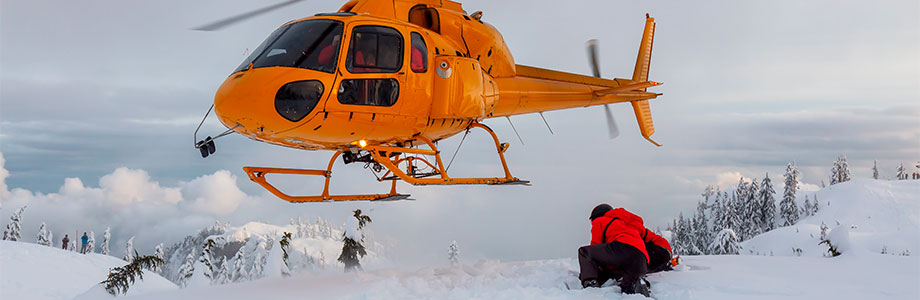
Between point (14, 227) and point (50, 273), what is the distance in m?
22.3

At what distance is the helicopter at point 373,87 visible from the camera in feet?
23.3

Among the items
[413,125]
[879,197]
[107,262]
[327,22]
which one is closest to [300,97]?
[327,22]

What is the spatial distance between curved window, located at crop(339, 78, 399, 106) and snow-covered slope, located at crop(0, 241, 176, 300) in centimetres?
1570

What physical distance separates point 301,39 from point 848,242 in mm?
9229

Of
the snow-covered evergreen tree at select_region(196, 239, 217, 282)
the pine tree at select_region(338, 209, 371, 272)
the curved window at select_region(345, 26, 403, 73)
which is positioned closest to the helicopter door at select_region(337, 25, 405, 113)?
the curved window at select_region(345, 26, 403, 73)

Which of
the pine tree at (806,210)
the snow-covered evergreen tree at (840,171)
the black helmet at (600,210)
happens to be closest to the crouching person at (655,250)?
the black helmet at (600,210)

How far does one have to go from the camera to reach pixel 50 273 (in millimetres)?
22531

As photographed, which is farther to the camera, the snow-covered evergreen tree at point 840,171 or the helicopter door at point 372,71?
the snow-covered evergreen tree at point 840,171

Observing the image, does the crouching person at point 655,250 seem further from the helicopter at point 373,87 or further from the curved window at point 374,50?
the curved window at point 374,50

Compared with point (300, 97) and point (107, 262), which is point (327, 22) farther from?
point (107, 262)

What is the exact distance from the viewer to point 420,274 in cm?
809

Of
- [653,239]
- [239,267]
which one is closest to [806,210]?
[239,267]

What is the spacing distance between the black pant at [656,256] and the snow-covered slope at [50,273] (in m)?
17.9

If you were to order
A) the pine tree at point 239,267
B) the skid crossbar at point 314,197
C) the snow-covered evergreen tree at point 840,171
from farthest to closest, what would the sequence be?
the snow-covered evergreen tree at point 840,171
the pine tree at point 239,267
the skid crossbar at point 314,197
